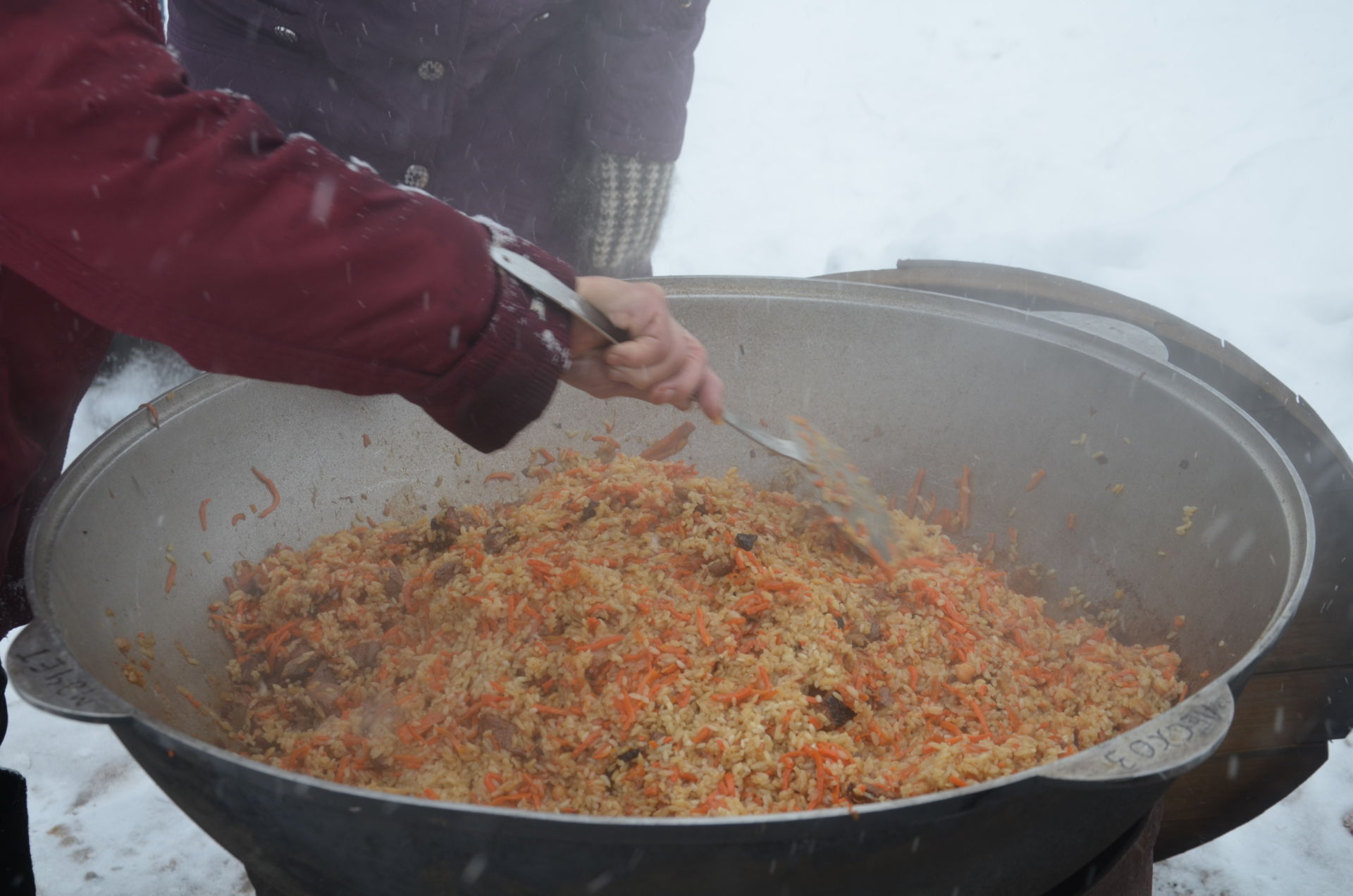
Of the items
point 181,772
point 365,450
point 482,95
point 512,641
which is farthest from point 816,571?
point 482,95

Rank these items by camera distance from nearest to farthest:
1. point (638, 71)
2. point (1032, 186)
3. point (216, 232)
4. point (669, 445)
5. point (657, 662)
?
point (216, 232) < point (657, 662) < point (669, 445) < point (638, 71) < point (1032, 186)

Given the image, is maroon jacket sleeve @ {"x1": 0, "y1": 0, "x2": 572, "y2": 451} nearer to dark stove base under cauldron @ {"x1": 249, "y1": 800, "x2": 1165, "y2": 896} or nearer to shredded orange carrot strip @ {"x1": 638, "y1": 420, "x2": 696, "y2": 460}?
dark stove base under cauldron @ {"x1": 249, "y1": 800, "x2": 1165, "y2": 896}

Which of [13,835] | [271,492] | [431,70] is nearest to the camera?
[13,835]

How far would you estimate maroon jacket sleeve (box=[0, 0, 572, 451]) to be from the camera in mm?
1034

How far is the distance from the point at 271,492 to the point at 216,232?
1195mm

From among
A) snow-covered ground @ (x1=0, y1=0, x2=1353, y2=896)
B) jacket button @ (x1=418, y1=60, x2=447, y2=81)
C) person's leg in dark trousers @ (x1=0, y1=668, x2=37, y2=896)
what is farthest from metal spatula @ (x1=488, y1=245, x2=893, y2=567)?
person's leg in dark trousers @ (x1=0, y1=668, x2=37, y2=896)

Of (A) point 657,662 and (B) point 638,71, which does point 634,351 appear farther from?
(B) point 638,71

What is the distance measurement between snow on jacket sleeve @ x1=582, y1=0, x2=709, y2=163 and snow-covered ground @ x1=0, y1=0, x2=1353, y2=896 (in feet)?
8.30

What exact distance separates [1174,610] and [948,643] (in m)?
0.52

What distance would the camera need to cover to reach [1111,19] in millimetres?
8031

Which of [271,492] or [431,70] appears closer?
[271,492]

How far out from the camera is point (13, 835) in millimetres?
1992

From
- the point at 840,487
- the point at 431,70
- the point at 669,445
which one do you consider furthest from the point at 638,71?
the point at 840,487

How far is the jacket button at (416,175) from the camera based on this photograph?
254 cm
